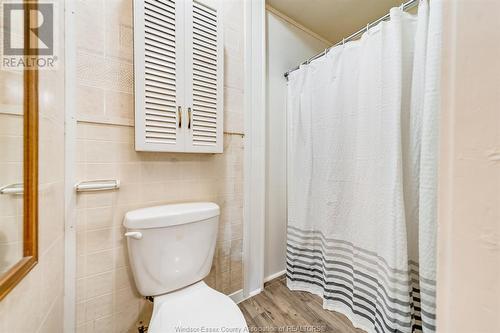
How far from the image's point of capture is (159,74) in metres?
1.00

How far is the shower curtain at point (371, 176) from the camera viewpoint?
0.92m

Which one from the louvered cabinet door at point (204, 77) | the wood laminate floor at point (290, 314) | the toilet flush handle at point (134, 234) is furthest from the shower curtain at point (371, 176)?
the toilet flush handle at point (134, 234)

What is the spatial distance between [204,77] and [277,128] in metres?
0.75

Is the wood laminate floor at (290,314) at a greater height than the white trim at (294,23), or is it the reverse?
the white trim at (294,23)

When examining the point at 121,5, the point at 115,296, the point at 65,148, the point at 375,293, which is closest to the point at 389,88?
the point at 375,293

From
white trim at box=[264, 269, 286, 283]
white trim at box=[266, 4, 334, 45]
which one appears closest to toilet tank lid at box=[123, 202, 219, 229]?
white trim at box=[264, 269, 286, 283]

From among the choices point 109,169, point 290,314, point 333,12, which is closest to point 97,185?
point 109,169

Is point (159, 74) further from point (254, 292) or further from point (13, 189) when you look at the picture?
point (254, 292)

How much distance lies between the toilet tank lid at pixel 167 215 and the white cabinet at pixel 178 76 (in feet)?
0.96

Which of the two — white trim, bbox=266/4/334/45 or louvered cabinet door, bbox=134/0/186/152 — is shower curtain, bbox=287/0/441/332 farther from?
louvered cabinet door, bbox=134/0/186/152

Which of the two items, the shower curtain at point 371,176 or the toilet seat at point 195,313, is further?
the shower curtain at point 371,176

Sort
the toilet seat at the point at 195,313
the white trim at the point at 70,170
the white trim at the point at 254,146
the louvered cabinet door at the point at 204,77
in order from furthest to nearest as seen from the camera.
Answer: the white trim at the point at 254,146, the louvered cabinet door at the point at 204,77, the white trim at the point at 70,170, the toilet seat at the point at 195,313

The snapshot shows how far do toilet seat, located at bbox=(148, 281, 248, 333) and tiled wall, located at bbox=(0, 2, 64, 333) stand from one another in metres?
0.35

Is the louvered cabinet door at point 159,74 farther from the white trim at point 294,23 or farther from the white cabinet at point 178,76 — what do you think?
the white trim at point 294,23
